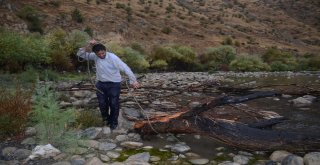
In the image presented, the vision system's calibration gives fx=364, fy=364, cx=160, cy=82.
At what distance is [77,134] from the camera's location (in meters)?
5.95

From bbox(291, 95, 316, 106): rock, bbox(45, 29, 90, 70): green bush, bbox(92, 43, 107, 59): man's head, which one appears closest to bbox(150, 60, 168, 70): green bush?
bbox(45, 29, 90, 70): green bush

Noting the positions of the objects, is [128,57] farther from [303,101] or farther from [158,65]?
[303,101]

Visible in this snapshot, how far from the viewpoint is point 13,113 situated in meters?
6.17

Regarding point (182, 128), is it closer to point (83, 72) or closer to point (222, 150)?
point (222, 150)

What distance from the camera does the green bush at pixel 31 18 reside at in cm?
2545

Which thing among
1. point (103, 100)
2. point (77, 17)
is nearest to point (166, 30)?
point (77, 17)

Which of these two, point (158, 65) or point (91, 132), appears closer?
point (91, 132)

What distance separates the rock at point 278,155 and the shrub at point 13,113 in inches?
161

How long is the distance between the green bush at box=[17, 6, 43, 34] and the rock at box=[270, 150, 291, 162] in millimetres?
22908

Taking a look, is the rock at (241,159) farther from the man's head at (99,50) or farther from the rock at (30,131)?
the rock at (30,131)

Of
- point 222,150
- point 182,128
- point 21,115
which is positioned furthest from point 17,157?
point 222,150

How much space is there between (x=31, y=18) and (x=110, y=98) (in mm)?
21778

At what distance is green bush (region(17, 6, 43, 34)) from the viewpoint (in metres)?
25.5

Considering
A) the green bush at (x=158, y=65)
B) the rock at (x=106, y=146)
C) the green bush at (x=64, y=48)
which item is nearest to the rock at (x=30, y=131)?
the rock at (x=106, y=146)
